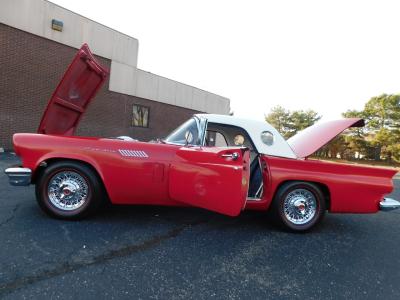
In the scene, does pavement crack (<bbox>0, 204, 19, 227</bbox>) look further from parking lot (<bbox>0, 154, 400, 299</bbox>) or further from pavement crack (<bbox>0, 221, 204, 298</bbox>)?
pavement crack (<bbox>0, 221, 204, 298</bbox>)

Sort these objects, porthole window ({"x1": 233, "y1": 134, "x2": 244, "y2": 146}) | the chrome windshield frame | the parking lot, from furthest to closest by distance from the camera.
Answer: porthole window ({"x1": 233, "y1": 134, "x2": 244, "y2": 146}) < the chrome windshield frame < the parking lot

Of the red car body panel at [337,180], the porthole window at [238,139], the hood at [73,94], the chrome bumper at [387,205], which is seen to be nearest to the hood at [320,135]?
the red car body panel at [337,180]

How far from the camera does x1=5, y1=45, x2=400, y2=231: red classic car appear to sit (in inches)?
132

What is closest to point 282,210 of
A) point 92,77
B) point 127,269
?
point 127,269

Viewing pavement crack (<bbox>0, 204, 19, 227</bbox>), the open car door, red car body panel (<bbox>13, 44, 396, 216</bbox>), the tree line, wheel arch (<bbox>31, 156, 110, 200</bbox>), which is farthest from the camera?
the tree line

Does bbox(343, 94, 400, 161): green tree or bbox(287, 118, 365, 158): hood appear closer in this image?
bbox(287, 118, 365, 158): hood

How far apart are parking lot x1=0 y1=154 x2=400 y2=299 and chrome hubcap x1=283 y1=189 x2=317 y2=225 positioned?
23 cm

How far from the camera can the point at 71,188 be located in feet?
12.0

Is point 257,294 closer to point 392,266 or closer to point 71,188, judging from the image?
point 392,266

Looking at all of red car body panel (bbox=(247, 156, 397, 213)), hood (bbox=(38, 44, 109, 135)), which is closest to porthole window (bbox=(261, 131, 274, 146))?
red car body panel (bbox=(247, 156, 397, 213))

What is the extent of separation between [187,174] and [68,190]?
1574 millimetres

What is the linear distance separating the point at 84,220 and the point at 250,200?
2.24 meters

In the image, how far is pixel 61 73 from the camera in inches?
455

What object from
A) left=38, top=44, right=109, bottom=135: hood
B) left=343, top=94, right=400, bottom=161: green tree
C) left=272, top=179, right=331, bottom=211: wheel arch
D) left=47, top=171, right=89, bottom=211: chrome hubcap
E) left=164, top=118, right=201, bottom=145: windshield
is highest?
left=343, top=94, right=400, bottom=161: green tree
